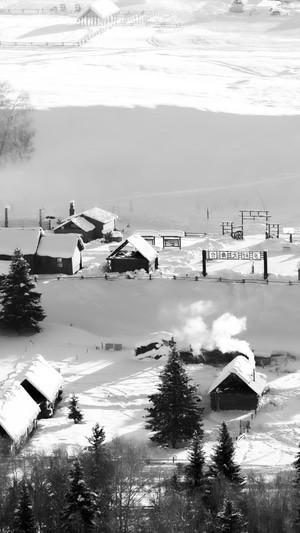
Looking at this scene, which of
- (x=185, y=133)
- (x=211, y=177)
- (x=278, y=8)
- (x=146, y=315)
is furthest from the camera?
(x=278, y=8)

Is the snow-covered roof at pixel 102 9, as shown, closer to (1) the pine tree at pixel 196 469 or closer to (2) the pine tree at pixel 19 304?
(2) the pine tree at pixel 19 304

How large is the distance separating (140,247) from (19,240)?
606 centimetres

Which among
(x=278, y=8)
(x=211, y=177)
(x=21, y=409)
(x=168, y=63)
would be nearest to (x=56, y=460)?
(x=21, y=409)

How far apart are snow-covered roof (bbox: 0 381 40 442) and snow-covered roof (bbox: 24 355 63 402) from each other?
98 centimetres

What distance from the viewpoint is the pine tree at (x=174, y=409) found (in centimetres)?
5469

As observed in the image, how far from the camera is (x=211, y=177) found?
9319 centimetres

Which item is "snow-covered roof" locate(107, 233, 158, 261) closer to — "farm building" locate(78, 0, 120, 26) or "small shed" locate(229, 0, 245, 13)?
"farm building" locate(78, 0, 120, 26)

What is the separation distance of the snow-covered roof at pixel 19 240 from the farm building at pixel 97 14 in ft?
243

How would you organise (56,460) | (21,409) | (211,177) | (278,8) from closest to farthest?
(56,460) → (21,409) → (211,177) → (278,8)

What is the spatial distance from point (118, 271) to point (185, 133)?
94.3 feet

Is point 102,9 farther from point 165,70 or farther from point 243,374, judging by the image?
point 243,374

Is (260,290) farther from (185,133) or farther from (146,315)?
(185,133)

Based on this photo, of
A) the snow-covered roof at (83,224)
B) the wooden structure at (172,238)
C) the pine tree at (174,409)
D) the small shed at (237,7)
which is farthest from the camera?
the small shed at (237,7)

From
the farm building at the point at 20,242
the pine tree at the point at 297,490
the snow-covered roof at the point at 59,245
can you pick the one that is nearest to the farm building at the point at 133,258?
the snow-covered roof at the point at 59,245
